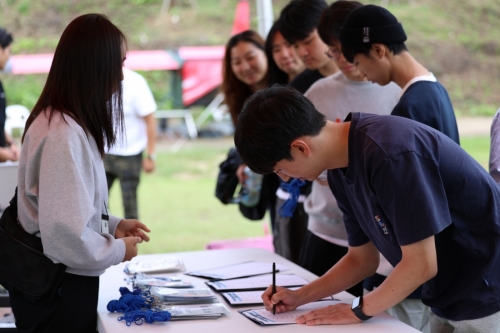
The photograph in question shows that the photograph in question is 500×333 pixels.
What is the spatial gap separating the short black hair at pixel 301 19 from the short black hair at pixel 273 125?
47.6 inches

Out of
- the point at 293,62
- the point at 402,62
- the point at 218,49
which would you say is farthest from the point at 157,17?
the point at 402,62

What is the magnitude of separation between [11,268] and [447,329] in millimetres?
1028

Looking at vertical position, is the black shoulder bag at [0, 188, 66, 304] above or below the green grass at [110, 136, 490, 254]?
above

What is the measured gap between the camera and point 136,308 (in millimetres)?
1555

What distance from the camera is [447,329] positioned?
4.91ft

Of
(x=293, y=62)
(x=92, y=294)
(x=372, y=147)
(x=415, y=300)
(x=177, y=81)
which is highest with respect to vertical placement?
(x=372, y=147)

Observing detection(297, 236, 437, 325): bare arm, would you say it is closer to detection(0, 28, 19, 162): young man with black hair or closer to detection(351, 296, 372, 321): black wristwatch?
detection(351, 296, 372, 321): black wristwatch

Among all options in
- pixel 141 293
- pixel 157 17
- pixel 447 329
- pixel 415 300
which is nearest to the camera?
pixel 447 329

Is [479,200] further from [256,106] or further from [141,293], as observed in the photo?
[141,293]

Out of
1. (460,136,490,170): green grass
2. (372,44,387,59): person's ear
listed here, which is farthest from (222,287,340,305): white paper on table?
(460,136,490,170): green grass

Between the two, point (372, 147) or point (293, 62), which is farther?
point (293, 62)

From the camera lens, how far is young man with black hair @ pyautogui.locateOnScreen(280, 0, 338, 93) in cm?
247

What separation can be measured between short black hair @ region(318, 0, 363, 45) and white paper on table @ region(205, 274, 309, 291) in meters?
0.81

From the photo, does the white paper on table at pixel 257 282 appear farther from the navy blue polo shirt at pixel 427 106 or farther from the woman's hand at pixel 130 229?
the navy blue polo shirt at pixel 427 106
